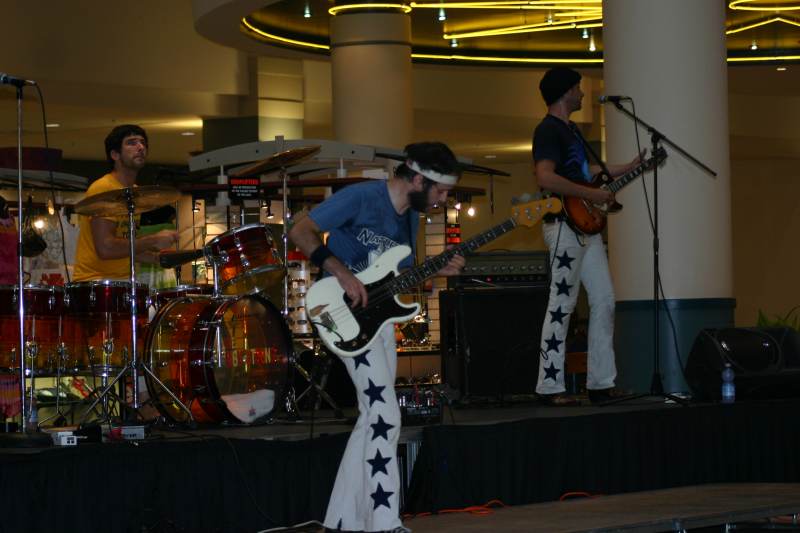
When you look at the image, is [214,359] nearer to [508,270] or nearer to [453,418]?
[453,418]

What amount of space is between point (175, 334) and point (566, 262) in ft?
6.64

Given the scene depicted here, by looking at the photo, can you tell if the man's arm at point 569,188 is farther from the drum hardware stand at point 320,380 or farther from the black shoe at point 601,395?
the drum hardware stand at point 320,380

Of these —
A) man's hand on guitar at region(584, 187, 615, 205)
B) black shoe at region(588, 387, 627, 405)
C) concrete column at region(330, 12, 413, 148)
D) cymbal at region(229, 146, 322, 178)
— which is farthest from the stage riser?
concrete column at region(330, 12, 413, 148)

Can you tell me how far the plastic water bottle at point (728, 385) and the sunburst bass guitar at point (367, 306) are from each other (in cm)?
261

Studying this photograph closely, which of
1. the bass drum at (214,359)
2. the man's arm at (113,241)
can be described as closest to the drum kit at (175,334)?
the bass drum at (214,359)

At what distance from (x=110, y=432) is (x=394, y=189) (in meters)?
1.64

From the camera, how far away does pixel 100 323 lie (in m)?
6.71

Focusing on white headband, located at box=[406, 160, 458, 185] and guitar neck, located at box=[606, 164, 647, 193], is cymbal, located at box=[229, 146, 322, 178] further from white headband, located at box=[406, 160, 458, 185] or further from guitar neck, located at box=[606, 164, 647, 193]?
white headband, located at box=[406, 160, 458, 185]

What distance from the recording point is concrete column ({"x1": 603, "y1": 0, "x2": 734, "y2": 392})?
25.4 feet

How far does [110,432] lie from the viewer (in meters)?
5.60

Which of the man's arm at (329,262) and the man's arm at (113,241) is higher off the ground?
the man's arm at (113,241)

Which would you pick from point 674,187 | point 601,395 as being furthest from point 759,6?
point 601,395

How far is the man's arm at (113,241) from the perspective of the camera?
21.7ft

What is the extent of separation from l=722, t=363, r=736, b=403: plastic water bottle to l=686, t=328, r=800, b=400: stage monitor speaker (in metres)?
0.03
